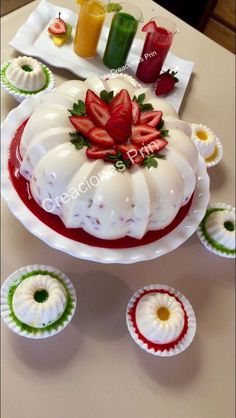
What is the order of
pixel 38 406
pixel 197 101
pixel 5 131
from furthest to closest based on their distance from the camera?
pixel 197 101 → pixel 5 131 → pixel 38 406

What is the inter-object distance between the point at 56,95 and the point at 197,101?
53 cm

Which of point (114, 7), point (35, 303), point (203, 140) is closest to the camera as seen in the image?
point (35, 303)

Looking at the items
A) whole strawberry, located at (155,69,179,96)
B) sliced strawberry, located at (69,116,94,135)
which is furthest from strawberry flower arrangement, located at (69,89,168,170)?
whole strawberry, located at (155,69,179,96)

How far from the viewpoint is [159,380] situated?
28.8 inches

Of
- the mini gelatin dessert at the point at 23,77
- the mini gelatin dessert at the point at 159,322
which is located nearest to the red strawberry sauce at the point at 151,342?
the mini gelatin dessert at the point at 159,322

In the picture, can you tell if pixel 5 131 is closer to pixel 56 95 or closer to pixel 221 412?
pixel 56 95

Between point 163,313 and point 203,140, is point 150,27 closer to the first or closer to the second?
point 203,140

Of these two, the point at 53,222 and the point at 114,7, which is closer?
the point at 53,222

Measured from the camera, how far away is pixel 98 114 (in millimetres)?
698

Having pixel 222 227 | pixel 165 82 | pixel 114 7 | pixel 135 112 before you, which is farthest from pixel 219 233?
pixel 114 7

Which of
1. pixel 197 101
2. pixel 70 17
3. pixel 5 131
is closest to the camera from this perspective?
pixel 5 131

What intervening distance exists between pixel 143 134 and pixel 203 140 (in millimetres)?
320

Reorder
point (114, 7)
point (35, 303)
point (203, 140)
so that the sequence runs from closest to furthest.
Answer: point (35, 303), point (114, 7), point (203, 140)

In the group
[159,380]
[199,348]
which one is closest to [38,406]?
[159,380]
